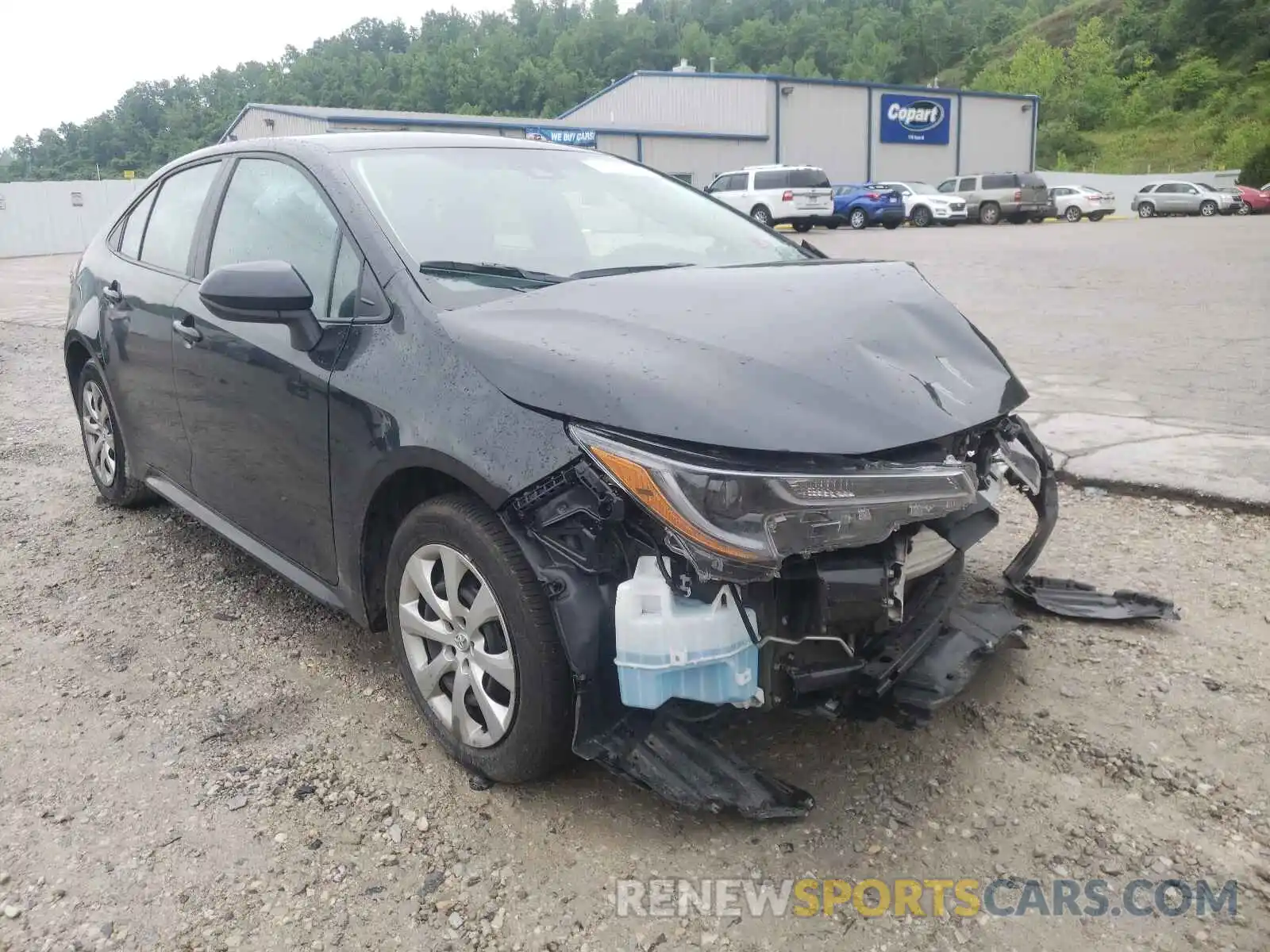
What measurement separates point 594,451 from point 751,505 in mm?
359

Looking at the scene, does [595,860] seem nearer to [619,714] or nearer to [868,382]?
[619,714]

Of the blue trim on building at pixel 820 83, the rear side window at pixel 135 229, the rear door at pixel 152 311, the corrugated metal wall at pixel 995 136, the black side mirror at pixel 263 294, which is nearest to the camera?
the black side mirror at pixel 263 294

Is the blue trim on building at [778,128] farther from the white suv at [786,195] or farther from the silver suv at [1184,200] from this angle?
the silver suv at [1184,200]

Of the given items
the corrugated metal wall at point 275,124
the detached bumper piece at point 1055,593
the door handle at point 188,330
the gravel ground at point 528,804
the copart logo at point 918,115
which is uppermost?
the copart logo at point 918,115

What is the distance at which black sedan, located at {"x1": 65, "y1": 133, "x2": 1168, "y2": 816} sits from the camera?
2166 mm

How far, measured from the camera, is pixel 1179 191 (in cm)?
3662

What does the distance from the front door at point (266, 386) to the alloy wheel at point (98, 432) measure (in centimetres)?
122

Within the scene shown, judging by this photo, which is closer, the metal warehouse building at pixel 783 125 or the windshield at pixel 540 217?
the windshield at pixel 540 217

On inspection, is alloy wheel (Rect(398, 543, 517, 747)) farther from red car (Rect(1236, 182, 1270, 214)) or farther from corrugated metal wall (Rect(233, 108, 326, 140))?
red car (Rect(1236, 182, 1270, 214))

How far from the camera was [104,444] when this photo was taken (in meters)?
4.75

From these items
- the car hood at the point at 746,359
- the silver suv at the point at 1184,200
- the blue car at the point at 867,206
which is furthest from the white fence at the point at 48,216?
the silver suv at the point at 1184,200

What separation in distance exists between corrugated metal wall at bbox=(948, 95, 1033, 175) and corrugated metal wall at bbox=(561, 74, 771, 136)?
37.5 ft

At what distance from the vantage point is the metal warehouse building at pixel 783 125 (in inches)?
1416

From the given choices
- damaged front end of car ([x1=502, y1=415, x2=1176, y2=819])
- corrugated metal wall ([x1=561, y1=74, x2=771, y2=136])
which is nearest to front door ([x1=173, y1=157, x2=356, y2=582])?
damaged front end of car ([x1=502, y1=415, x2=1176, y2=819])
